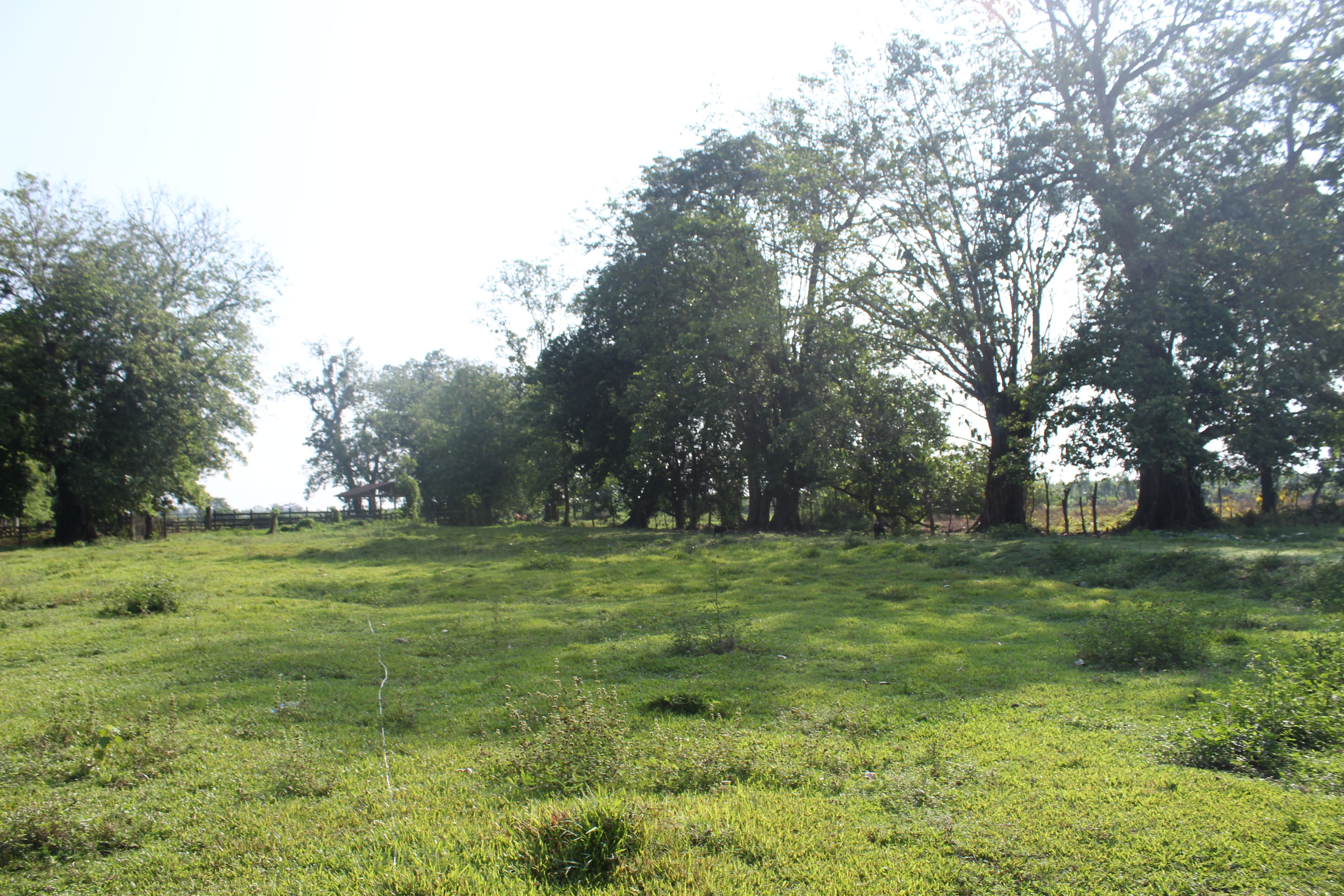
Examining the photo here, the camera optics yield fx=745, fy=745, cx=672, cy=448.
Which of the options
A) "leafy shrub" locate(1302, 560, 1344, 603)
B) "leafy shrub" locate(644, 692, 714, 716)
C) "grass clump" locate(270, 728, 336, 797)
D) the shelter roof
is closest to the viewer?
"grass clump" locate(270, 728, 336, 797)

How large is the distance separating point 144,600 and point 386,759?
9.86 m

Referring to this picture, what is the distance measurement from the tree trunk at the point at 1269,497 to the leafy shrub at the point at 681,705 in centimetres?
2174

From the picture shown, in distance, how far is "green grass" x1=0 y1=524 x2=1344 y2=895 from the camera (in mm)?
3598

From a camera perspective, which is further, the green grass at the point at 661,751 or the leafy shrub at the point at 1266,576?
the leafy shrub at the point at 1266,576

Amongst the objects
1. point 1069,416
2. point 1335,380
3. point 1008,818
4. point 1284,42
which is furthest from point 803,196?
point 1008,818

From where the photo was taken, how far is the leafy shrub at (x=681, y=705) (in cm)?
648

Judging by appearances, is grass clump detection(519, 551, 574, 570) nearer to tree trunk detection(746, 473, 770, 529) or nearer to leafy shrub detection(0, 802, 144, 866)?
tree trunk detection(746, 473, 770, 529)

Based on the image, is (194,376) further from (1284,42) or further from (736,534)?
(1284,42)

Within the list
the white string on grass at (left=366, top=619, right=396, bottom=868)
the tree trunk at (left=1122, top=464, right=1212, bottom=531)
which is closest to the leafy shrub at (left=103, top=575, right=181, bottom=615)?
the white string on grass at (left=366, top=619, right=396, bottom=868)

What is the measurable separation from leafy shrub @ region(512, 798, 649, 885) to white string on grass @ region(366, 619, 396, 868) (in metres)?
0.67

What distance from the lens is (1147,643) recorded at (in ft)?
24.5

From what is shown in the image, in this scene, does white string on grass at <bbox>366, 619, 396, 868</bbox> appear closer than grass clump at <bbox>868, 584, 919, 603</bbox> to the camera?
Yes

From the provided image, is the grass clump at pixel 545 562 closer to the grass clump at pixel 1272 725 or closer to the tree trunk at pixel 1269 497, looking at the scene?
the grass clump at pixel 1272 725

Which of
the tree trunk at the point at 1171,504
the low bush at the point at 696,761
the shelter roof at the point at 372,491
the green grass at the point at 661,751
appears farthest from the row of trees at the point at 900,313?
the shelter roof at the point at 372,491
